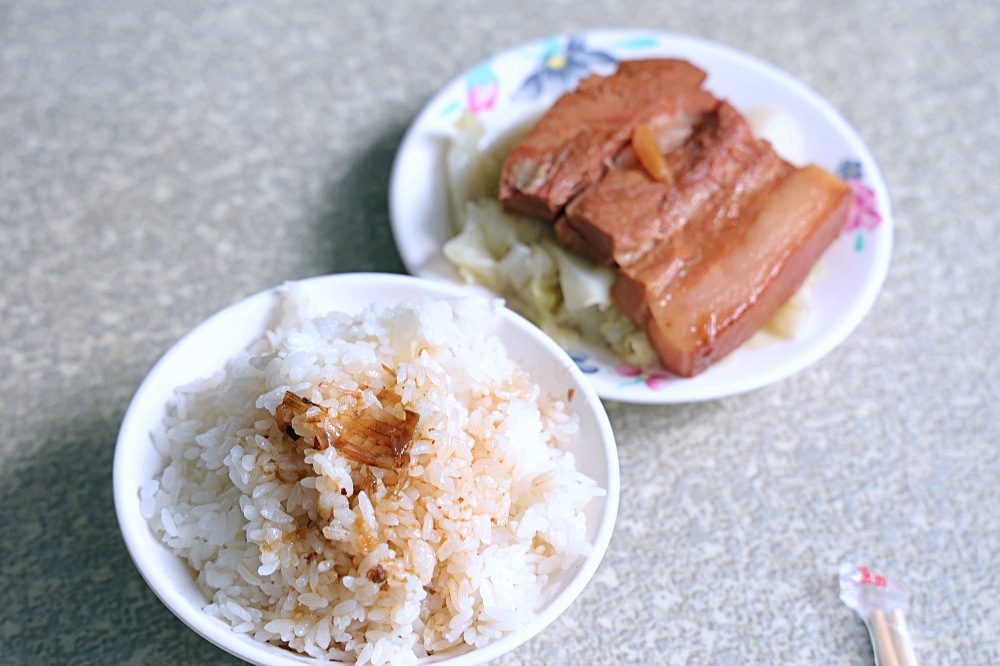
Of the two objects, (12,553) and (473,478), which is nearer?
(473,478)

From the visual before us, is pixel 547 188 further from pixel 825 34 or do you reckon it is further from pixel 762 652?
pixel 825 34

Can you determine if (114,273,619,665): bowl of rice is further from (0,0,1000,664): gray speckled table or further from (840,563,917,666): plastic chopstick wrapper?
(840,563,917,666): plastic chopstick wrapper

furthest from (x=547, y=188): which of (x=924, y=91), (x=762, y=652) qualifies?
(x=924, y=91)

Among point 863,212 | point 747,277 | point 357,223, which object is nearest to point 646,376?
point 747,277

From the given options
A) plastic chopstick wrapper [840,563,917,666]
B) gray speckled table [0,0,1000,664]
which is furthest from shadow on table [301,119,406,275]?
plastic chopstick wrapper [840,563,917,666]

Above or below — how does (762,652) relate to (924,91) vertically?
below

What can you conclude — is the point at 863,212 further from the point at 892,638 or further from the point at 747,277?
the point at 892,638
